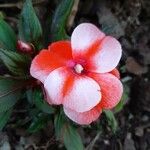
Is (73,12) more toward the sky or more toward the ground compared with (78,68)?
more toward the ground

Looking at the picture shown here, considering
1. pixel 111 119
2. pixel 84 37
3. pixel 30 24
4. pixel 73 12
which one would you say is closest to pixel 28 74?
pixel 30 24

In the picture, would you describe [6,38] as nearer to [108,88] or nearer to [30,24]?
[30,24]

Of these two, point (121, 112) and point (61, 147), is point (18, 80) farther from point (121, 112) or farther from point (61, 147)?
point (121, 112)

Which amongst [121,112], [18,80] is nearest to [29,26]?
[18,80]

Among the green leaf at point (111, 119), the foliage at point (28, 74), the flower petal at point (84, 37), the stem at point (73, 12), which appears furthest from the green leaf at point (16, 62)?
the stem at point (73, 12)

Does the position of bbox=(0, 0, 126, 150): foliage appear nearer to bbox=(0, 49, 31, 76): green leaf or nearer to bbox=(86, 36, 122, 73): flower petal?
bbox=(0, 49, 31, 76): green leaf

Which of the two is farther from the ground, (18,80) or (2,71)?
(18,80)
